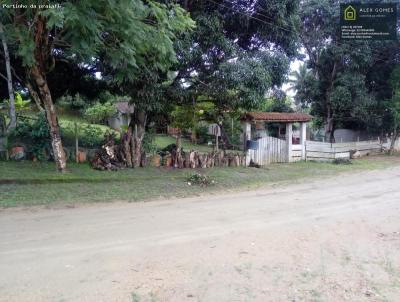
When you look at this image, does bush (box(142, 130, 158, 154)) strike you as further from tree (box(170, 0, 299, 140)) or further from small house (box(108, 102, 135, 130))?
small house (box(108, 102, 135, 130))

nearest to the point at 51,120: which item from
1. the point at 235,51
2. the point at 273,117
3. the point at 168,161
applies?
the point at 168,161

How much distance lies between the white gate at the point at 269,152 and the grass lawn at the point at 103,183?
88.8 inches

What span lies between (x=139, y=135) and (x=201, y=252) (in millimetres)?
8763

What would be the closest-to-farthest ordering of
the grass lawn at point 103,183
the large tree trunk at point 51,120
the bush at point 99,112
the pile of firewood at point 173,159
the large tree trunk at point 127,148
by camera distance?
1. the grass lawn at point 103,183
2. the large tree trunk at point 51,120
3. the pile of firewood at point 173,159
4. the large tree trunk at point 127,148
5. the bush at point 99,112

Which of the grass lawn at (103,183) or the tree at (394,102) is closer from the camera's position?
the grass lawn at (103,183)

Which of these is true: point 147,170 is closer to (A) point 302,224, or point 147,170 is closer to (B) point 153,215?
(B) point 153,215

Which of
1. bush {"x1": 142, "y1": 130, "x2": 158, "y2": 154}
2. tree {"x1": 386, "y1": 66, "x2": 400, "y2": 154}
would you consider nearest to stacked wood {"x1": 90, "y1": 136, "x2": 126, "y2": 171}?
bush {"x1": 142, "y1": 130, "x2": 158, "y2": 154}

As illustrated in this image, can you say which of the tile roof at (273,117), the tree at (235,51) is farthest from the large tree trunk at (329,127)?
the tree at (235,51)

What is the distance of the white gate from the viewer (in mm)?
16562

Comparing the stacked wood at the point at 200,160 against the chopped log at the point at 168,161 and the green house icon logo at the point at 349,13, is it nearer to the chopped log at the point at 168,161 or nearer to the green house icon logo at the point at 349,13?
the chopped log at the point at 168,161

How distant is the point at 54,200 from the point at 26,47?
11.0ft

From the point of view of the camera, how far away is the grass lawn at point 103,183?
28.8 ft

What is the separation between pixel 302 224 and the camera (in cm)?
698

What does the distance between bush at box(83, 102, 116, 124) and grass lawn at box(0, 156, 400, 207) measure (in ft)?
63.3
